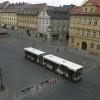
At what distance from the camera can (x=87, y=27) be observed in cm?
5884

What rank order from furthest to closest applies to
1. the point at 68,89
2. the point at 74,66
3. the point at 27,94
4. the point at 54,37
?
the point at 54,37 < the point at 74,66 < the point at 68,89 < the point at 27,94

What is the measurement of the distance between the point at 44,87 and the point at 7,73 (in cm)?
962

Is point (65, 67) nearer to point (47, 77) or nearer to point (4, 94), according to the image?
point (47, 77)

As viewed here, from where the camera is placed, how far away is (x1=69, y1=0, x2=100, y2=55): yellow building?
56281mm

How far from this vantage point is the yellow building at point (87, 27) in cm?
5628

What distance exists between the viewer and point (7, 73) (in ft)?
130

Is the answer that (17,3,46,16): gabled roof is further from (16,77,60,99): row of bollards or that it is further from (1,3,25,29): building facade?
(16,77,60,99): row of bollards

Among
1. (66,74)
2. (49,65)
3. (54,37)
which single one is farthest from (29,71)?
(54,37)

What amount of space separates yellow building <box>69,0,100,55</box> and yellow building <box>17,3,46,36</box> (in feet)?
84.2

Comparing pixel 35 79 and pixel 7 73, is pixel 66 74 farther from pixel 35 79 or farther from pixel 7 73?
pixel 7 73

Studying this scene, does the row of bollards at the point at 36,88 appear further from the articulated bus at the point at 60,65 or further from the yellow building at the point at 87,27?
the yellow building at the point at 87,27

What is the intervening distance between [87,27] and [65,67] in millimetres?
25241

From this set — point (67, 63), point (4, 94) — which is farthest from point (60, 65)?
point (4, 94)

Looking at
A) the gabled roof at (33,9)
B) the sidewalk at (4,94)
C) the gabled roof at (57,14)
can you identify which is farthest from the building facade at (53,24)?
the sidewalk at (4,94)
